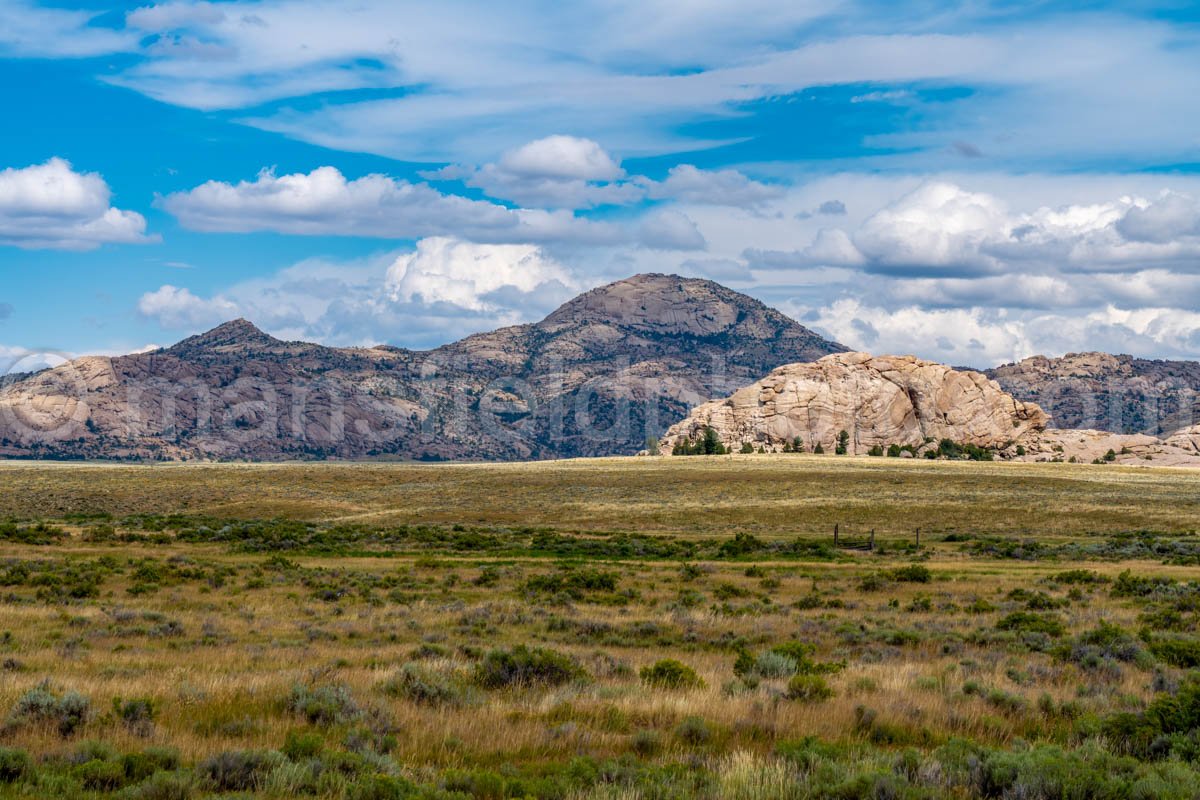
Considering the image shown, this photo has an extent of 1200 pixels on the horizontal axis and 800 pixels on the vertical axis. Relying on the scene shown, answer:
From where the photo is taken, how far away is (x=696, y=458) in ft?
465

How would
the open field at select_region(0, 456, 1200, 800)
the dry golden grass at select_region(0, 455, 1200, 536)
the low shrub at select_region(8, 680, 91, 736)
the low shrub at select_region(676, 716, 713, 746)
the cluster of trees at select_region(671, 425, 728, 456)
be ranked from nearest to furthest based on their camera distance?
1. the open field at select_region(0, 456, 1200, 800)
2. the low shrub at select_region(8, 680, 91, 736)
3. the low shrub at select_region(676, 716, 713, 746)
4. the dry golden grass at select_region(0, 455, 1200, 536)
5. the cluster of trees at select_region(671, 425, 728, 456)

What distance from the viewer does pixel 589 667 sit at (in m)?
15.1

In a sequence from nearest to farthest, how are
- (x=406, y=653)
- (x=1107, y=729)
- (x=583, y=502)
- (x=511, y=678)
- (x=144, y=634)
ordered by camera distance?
1. (x=1107, y=729)
2. (x=511, y=678)
3. (x=406, y=653)
4. (x=144, y=634)
5. (x=583, y=502)

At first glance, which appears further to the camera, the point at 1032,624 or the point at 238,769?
the point at 1032,624

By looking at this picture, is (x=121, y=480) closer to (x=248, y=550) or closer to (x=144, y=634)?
(x=248, y=550)

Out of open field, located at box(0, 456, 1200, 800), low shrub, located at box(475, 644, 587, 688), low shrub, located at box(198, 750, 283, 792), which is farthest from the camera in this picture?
low shrub, located at box(475, 644, 587, 688)

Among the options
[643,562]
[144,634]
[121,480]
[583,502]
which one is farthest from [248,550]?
[121,480]

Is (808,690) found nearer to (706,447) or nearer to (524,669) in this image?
(524,669)

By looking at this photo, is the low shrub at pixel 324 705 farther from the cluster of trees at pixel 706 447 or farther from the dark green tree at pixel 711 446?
the dark green tree at pixel 711 446

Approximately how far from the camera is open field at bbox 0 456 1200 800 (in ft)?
27.9

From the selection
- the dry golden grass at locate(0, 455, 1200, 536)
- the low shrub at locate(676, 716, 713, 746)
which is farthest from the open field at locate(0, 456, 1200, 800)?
the dry golden grass at locate(0, 455, 1200, 536)

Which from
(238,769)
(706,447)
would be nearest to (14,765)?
(238,769)

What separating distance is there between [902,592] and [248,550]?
28.6 meters

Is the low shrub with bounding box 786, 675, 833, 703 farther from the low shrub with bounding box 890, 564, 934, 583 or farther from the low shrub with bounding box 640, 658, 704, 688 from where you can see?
the low shrub with bounding box 890, 564, 934, 583
